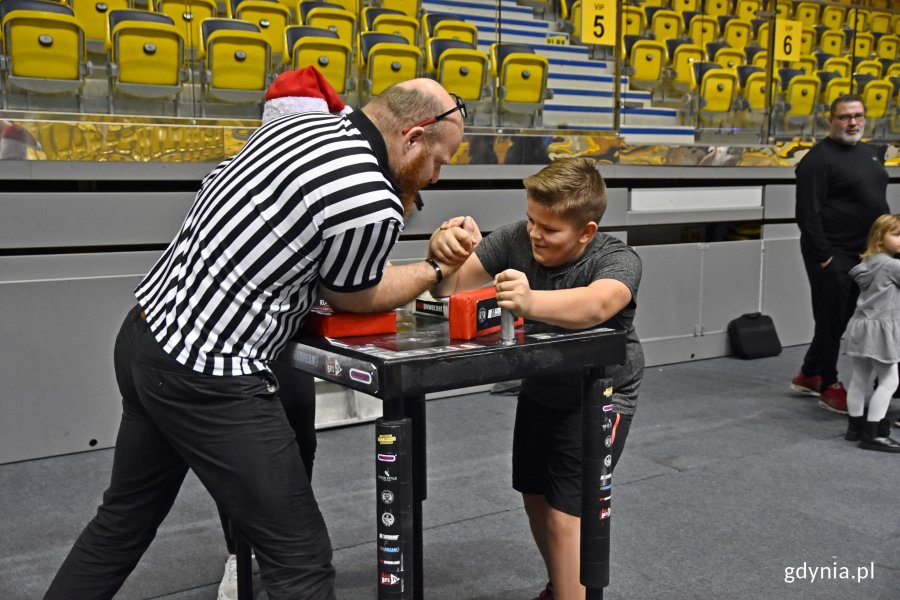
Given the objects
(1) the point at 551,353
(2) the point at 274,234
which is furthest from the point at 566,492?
(2) the point at 274,234

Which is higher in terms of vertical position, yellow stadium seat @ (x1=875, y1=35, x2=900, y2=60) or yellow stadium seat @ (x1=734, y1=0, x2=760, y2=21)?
yellow stadium seat @ (x1=734, y1=0, x2=760, y2=21)

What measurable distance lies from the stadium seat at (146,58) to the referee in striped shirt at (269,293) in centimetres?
330

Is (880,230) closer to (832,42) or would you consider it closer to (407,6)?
(407,6)

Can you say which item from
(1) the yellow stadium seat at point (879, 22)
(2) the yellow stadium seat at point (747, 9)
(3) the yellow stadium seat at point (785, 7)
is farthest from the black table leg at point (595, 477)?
(1) the yellow stadium seat at point (879, 22)

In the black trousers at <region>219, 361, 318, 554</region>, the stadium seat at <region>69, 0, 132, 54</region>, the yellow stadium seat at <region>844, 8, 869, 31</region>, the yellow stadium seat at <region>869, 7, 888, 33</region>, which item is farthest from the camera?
the yellow stadium seat at <region>869, 7, 888, 33</region>

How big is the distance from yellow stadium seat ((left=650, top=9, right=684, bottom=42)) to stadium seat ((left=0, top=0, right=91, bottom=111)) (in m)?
4.97

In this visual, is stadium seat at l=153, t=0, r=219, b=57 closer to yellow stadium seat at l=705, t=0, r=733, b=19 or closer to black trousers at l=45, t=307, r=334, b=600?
black trousers at l=45, t=307, r=334, b=600

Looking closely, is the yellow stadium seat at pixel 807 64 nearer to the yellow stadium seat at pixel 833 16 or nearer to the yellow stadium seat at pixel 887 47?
the yellow stadium seat at pixel 833 16

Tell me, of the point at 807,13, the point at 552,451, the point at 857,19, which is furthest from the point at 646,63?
the point at 552,451

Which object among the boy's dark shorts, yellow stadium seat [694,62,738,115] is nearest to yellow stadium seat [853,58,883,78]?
yellow stadium seat [694,62,738,115]

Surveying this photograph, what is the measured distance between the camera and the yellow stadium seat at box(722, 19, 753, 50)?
25.7 ft

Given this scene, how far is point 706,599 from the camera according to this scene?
106 inches

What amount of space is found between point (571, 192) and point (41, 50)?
3659 millimetres

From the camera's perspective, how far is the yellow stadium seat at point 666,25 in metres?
8.09
